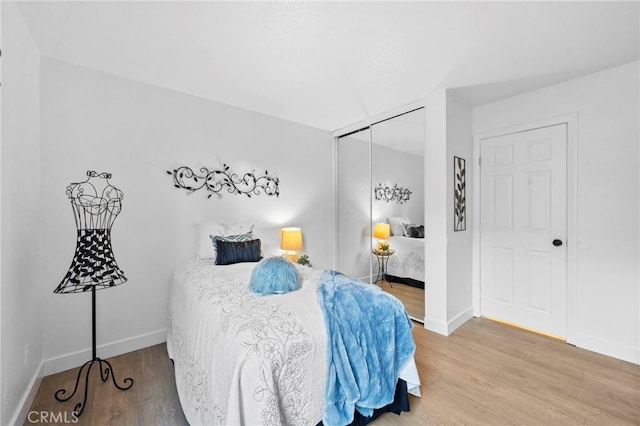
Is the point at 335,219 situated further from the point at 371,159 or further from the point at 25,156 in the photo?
the point at 25,156

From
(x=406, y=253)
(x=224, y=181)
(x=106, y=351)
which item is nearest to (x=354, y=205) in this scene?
(x=406, y=253)

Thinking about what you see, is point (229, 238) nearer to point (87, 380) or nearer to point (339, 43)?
point (87, 380)

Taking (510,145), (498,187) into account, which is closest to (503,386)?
(498,187)

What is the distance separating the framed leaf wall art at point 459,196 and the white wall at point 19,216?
11.5 ft

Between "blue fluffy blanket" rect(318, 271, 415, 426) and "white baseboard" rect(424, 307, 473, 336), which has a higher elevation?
"blue fluffy blanket" rect(318, 271, 415, 426)

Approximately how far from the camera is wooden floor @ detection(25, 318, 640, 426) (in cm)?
167

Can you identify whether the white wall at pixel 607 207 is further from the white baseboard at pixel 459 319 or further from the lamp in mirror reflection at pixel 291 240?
the lamp in mirror reflection at pixel 291 240

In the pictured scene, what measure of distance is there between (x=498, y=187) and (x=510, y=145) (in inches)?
18.8

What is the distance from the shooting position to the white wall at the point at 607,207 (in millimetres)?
2326

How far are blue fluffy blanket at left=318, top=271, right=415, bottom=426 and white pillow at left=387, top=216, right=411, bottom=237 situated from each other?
161 cm

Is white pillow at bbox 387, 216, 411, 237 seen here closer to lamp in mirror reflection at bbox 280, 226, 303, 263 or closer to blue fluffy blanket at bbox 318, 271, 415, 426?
lamp in mirror reflection at bbox 280, 226, 303, 263

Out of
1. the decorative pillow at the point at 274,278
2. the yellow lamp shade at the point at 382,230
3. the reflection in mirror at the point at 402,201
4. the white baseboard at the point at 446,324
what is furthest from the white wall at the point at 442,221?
the decorative pillow at the point at 274,278

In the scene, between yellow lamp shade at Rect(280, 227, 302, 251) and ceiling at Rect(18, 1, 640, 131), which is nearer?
ceiling at Rect(18, 1, 640, 131)

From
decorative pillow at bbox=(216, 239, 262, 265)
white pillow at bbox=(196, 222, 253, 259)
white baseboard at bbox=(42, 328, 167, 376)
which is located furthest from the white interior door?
white baseboard at bbox=(42, 328, 167, 376)
